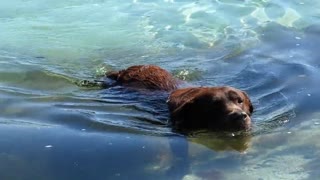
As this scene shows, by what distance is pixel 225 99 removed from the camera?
6047 millimetres

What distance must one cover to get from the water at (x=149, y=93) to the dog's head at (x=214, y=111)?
0.14m

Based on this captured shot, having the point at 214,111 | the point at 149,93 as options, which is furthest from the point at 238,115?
the point at 149,93

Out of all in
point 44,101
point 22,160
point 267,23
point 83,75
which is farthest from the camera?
point 267,23

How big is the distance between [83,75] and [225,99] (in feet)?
9.52

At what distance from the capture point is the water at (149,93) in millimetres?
5105

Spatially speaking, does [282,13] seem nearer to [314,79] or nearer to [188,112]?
[314,79]

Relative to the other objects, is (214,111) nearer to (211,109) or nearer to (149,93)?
(211,109)

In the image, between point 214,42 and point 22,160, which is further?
point 214,42

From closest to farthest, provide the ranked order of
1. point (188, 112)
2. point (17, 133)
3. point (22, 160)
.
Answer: point (22, 160) < point (17, 133) < point (188, 112)

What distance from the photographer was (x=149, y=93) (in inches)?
278

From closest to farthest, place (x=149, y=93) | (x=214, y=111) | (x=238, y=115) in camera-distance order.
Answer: (x=238, y=115), (x=214, y=111), (x=149, y=93)

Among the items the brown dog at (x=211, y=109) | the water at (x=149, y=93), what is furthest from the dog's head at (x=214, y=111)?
the water at (x=149, y=93)

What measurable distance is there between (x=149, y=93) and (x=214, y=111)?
1.21 metres

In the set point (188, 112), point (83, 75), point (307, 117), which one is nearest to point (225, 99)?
point (188, 112)
